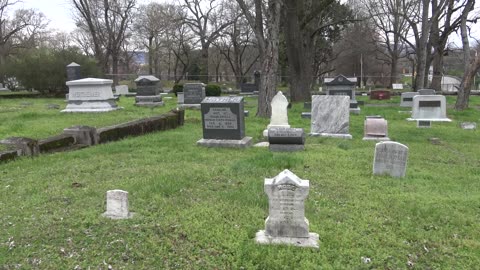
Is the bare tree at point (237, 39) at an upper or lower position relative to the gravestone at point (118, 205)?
upper

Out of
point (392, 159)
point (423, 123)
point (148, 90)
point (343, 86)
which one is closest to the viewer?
point (392, 159)

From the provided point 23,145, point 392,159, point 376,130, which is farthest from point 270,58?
point 23,145

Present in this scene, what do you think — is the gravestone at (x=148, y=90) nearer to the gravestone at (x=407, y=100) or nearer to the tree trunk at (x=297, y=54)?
the tree trunk at (x=297, y=54)

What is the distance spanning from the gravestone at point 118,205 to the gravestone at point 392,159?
12.5 ft

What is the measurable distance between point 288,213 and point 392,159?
3029mm

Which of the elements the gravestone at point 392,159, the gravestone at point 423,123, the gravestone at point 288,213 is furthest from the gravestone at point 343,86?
the gravestone at point 288,213

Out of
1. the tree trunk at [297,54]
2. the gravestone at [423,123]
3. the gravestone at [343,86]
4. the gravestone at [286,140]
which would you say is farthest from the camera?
the tree trunk at [297,54]

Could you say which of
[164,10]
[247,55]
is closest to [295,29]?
[164,10]

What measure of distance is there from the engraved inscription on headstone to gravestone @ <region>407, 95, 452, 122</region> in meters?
8.03

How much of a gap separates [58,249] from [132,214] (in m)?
0.90

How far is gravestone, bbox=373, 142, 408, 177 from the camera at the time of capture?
5922 mm

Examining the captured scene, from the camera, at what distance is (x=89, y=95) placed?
607 inches

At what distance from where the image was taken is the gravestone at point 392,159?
19.4ft

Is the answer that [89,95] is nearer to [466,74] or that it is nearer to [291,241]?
[291,241]
